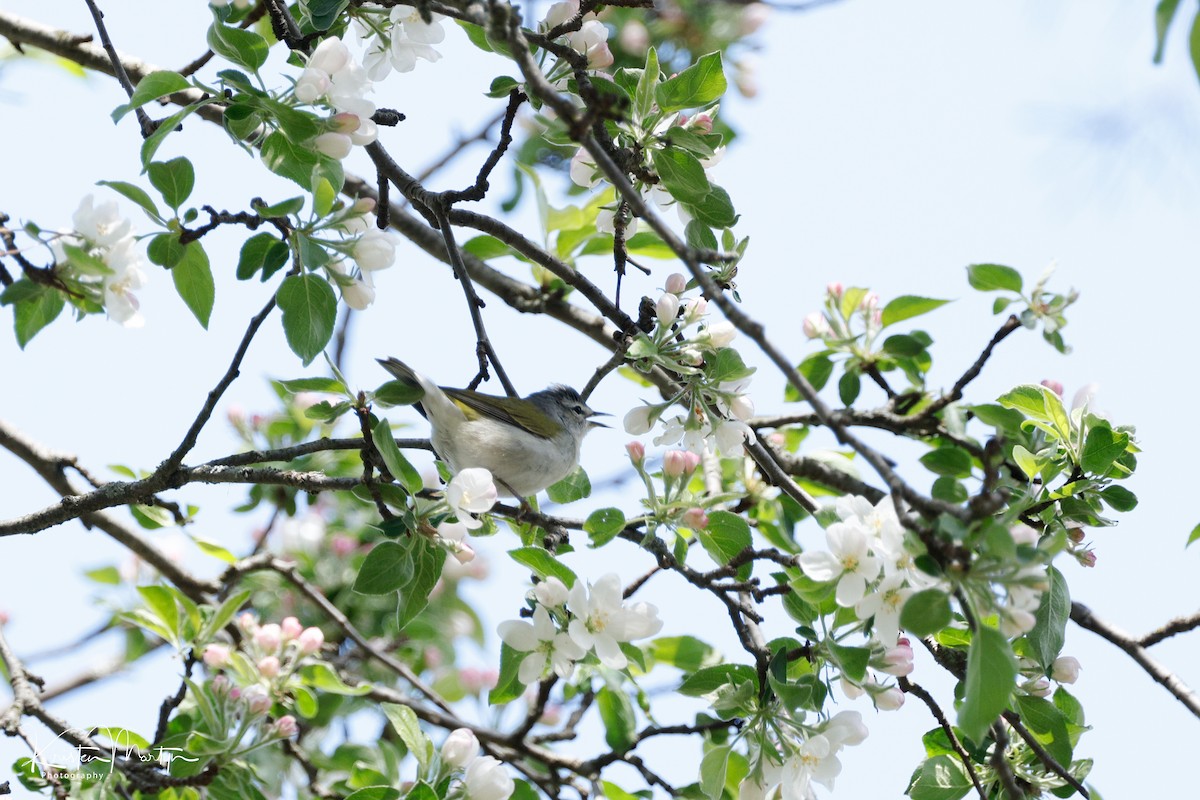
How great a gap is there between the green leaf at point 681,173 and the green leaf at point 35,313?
161 cm

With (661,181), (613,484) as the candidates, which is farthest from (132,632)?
(661,181)

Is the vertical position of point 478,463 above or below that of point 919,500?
above

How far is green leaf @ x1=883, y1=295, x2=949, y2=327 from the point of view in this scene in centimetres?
423

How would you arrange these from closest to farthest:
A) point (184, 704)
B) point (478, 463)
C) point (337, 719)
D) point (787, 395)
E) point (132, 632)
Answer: point (184, 704)
point (478, 463)
point (787, 395)
point (132, 632)
point (337, 719)

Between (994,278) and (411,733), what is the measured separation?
2.70 m

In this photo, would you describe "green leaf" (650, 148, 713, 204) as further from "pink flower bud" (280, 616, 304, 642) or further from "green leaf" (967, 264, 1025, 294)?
"pink flower bud" (280, 616, 304, 642)

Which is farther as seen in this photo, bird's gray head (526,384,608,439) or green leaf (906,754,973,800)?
bird's gray head (526,384,608,439)

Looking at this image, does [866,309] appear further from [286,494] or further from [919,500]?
[286,494]

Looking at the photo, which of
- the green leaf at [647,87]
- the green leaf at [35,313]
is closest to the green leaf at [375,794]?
the green leaf at [35,313]

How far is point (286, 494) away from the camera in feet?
17.3

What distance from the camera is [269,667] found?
3562 mm

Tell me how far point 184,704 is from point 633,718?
1723mm

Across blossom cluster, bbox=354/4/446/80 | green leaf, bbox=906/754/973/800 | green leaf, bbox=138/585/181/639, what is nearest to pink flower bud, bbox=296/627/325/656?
green leaf, bbox=138/585/181/639

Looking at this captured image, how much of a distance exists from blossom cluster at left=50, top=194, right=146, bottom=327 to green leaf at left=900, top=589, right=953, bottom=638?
1923mm
